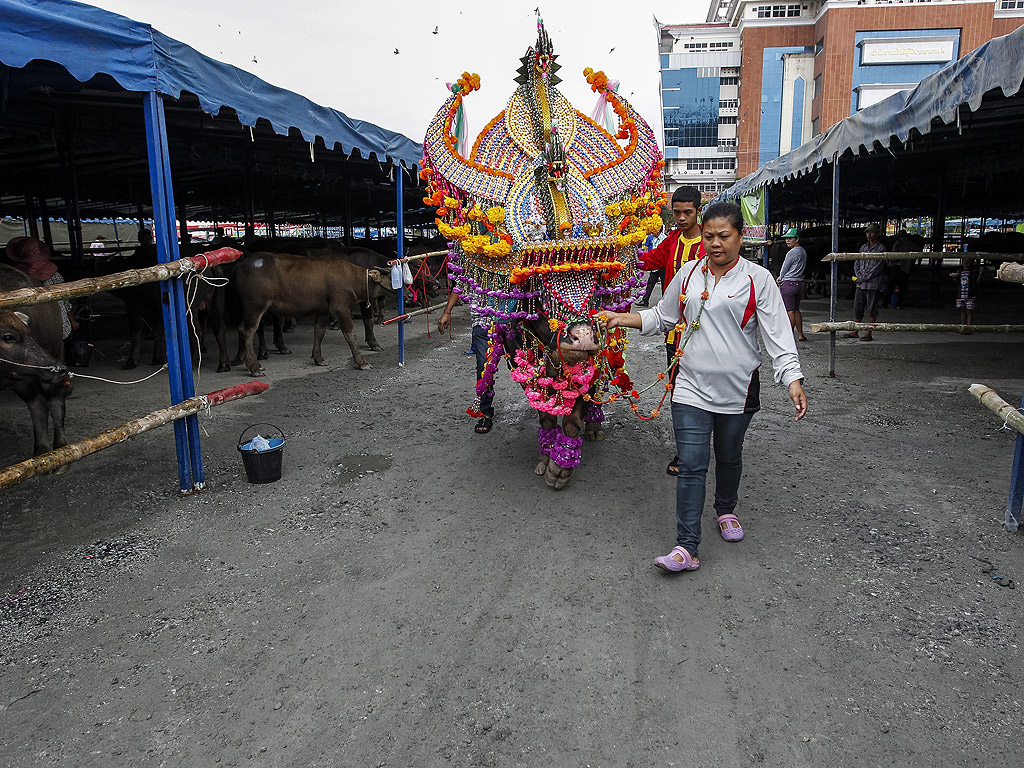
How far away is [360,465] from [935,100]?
619cm

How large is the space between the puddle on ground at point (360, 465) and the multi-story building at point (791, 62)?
134ft

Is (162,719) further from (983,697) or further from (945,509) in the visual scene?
(945,509)

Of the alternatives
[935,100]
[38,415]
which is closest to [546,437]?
[38,415]

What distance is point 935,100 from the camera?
20.3ft

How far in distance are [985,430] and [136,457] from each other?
7.23 m

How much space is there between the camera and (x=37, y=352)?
451 cm

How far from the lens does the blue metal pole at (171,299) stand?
13.8 ft

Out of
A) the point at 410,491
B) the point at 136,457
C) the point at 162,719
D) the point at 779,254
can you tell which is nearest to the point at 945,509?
the point at 410,491

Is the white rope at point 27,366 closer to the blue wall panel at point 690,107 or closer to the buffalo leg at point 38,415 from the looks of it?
the buffalo leg at point 38,415

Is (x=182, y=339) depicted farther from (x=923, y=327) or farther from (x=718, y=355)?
(x=923, y=327)

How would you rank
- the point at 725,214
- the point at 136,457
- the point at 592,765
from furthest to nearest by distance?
the point at 136,457 → the point at 725,214 → the point at 592,765

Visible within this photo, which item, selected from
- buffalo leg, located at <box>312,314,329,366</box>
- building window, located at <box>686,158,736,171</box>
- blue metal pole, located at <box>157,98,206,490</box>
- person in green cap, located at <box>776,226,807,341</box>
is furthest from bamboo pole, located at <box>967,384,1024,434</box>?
building window, located at <box>686,158,736,171</box>

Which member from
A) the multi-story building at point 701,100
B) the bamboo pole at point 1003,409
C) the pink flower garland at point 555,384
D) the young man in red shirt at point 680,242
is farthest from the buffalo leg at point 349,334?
the multi-story building at point 701,100

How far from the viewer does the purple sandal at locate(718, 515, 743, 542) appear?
382cm
